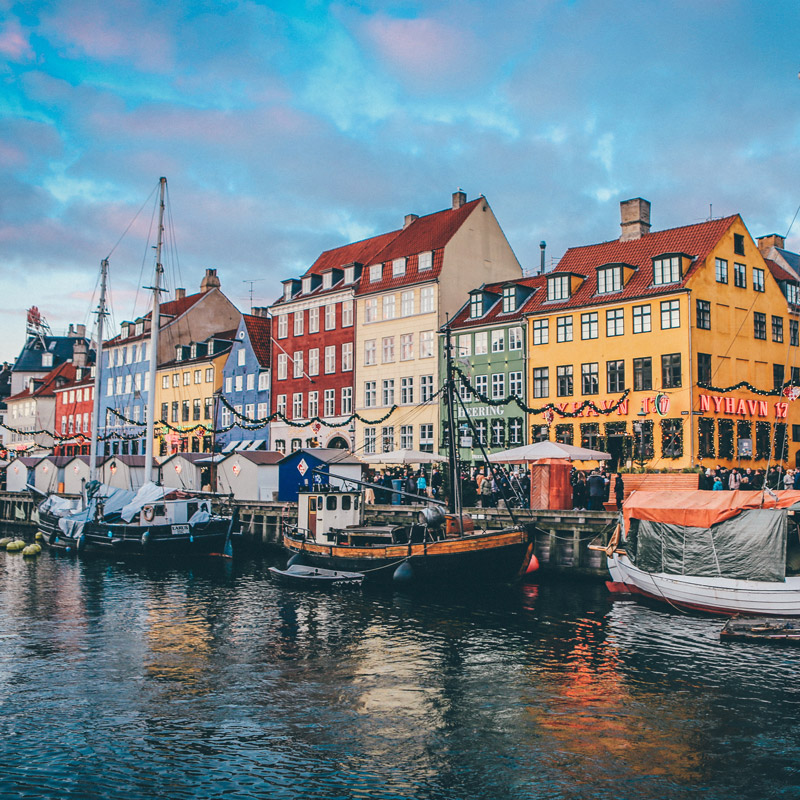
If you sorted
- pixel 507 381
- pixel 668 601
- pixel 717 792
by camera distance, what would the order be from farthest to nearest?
pixel 507 381 < pixel 668 601 < pixel 717 792

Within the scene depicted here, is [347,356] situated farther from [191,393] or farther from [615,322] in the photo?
[615,322]

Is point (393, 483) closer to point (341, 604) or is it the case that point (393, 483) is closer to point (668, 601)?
point (341, 604)

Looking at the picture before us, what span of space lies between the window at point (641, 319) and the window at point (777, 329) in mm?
8702

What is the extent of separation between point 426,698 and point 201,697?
4.42m

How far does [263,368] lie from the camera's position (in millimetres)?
71000

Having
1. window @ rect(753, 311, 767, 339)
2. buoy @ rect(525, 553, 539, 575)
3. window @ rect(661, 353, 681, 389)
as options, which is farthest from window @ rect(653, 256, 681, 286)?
buoy @ rect(525, 553, 539, 575)

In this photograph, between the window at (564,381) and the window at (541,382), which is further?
the window at (541,382)

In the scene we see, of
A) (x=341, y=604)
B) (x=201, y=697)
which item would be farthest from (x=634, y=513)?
(x=201, y=697)

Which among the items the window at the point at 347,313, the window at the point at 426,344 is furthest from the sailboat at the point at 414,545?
the window at the point at 347,313

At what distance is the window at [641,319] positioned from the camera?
48406mm

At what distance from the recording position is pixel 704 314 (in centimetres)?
4753

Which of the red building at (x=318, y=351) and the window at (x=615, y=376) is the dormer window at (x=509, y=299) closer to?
the window at (x=615, y=376)

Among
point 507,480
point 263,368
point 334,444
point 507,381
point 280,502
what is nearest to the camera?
point 507,480

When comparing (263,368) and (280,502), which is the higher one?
(263,368)
